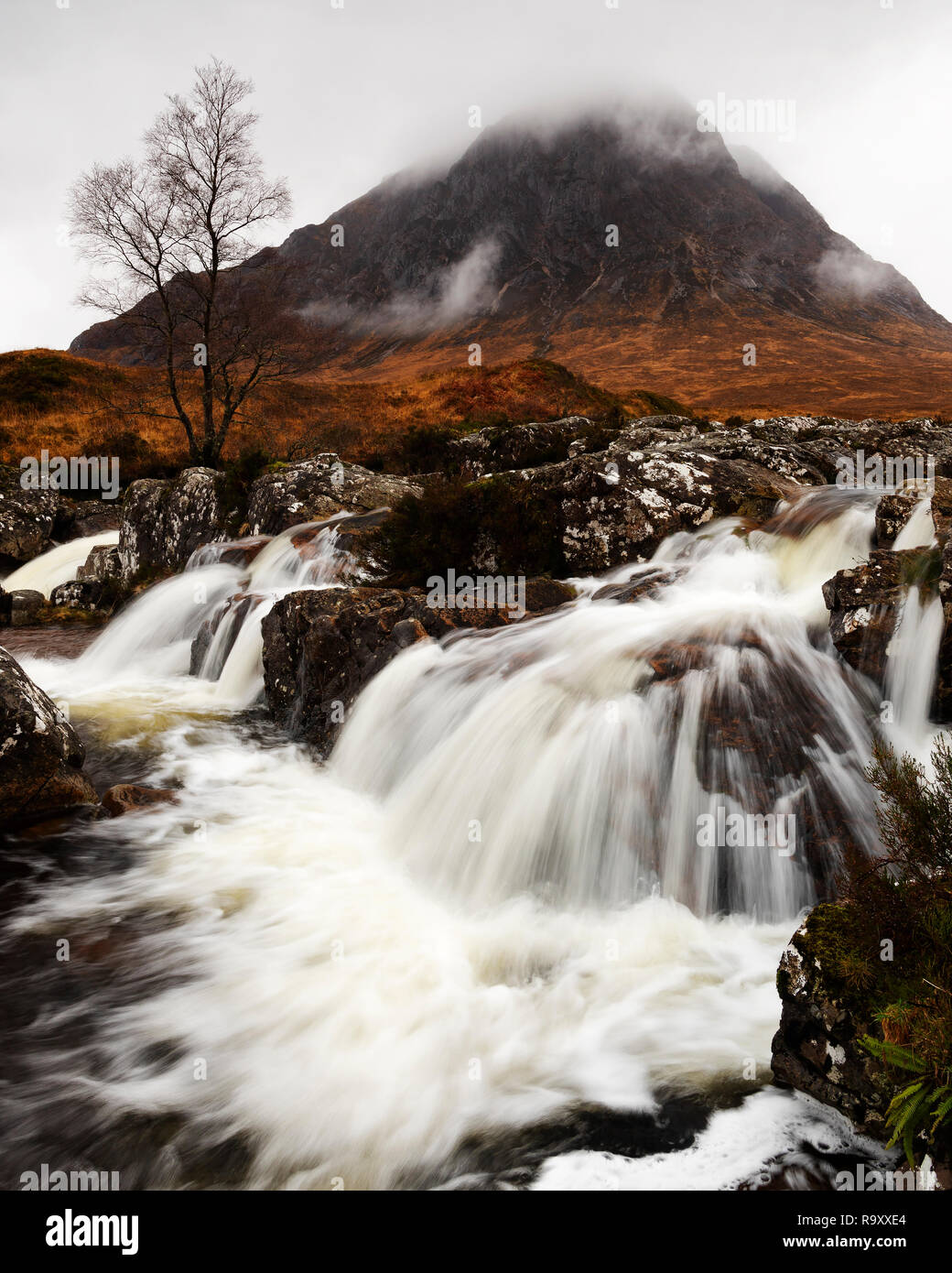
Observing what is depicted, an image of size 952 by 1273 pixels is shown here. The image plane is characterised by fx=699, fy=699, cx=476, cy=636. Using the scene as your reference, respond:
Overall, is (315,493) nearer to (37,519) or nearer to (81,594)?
(81,594)

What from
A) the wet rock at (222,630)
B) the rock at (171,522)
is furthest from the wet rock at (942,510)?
the rock at (171,522)

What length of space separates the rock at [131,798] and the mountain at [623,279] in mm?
54286

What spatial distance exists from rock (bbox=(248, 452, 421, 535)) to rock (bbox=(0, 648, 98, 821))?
8.86m

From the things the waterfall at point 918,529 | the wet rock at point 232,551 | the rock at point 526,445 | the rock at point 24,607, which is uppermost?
the rock at point 526,445

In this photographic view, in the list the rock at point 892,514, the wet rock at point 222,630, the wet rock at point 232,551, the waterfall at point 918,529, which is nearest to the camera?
Answer: the waterfall at point 918,529

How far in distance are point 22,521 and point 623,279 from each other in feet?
431

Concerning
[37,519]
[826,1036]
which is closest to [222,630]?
[826,1036]

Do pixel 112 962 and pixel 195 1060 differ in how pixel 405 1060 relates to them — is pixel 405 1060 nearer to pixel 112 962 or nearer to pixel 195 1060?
pixel 195 1060

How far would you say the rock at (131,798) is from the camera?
680 centimetres

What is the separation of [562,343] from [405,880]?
11007cm

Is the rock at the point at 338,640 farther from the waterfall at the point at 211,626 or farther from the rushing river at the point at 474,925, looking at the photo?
the waterfall at the point at 211,626

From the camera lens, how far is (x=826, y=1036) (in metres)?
3.10

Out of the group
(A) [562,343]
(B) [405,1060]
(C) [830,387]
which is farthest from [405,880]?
(A) [562,343]

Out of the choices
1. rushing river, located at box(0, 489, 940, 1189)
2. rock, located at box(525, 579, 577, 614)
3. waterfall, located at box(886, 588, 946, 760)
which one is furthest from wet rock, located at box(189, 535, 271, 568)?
waterfall, located at box(886, 588, 946, 760)
